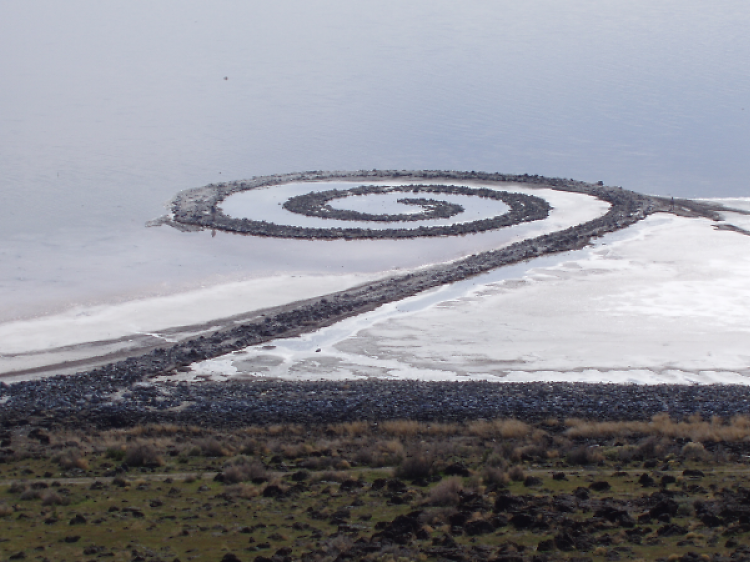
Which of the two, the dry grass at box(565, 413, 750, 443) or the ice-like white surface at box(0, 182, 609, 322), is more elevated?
the ice-like white surface at box(0, 182, 609, 322)

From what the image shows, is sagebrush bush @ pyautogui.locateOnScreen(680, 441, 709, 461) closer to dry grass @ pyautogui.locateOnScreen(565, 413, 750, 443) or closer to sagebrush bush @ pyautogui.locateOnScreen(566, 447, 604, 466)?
dry grass @ pyautogui.locateOnScreen(565, 413, 750, 443)

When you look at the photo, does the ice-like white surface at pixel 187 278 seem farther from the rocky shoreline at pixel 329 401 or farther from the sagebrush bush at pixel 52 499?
the sagebrush bush at pixel 52 499

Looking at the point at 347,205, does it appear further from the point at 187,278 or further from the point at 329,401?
the point at 329,401

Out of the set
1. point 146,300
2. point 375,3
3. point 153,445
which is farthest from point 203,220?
point 375,3

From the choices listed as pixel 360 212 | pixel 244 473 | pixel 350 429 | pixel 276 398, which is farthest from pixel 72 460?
pixel 360 212

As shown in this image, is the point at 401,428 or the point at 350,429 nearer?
the point at 401,428

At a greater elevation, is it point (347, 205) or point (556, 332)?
point (347, 205)

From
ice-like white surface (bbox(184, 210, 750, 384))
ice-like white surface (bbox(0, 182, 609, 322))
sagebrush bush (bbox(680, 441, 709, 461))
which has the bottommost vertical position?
sagebrush bush (bbox(680, 441, 709, 461))

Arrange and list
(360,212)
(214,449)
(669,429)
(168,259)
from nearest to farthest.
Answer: (214,449) → (669,429) → (168,259) → (360,212)

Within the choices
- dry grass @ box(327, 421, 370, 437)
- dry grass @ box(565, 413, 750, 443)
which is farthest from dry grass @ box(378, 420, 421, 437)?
dry grass @ box(565, 413, 750, 443)
